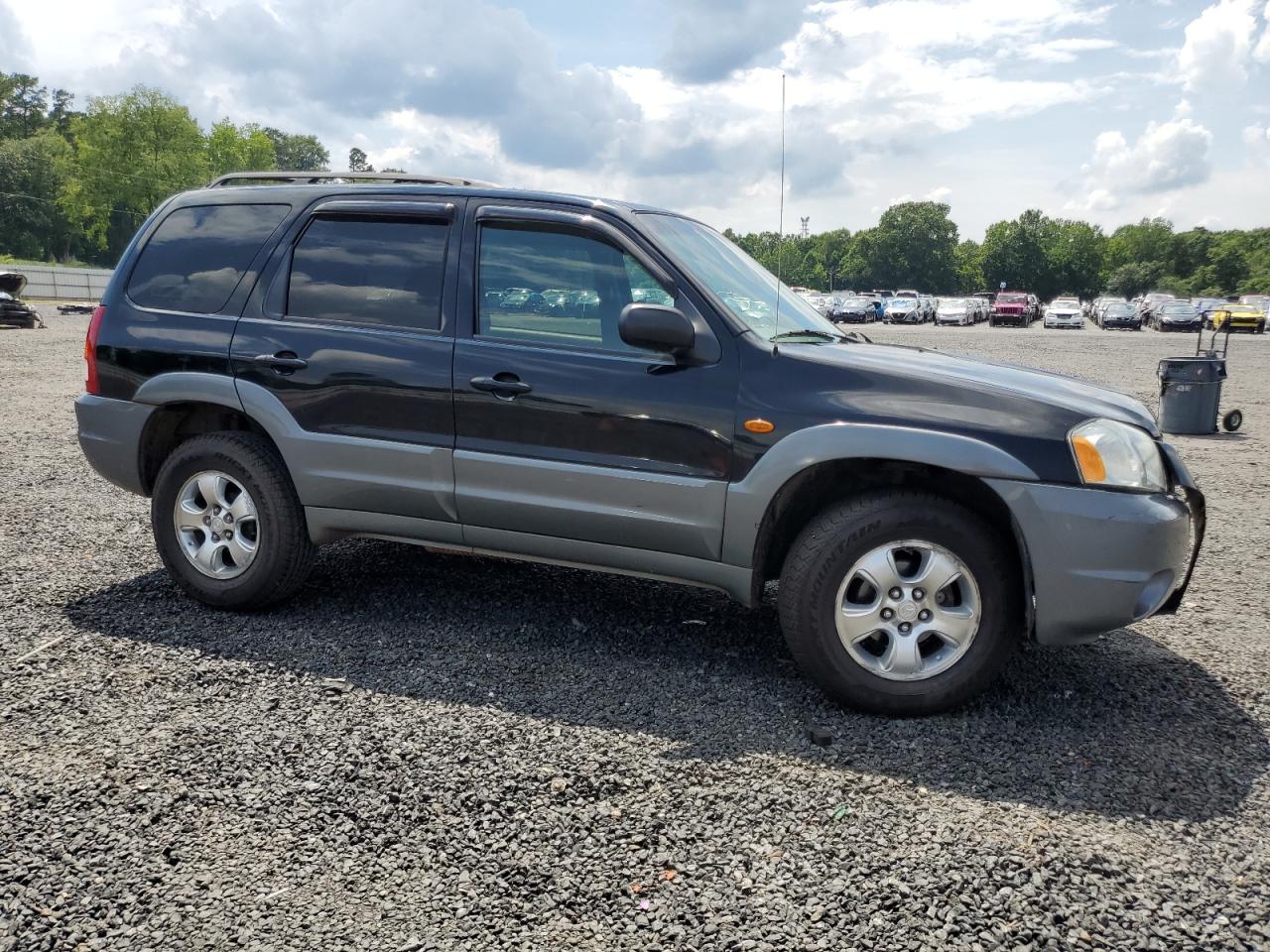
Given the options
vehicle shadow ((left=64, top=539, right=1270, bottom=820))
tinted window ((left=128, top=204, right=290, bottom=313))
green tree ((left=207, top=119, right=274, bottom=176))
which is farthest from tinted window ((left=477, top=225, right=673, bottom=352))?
green tree ((left=207, top=119, right=274, bottom=176))

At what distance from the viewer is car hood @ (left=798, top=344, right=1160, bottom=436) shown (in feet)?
12.1

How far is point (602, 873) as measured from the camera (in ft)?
9.01

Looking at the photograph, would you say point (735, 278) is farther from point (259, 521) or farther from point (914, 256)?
point (914, 256)

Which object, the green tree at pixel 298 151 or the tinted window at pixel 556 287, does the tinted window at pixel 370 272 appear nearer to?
the tinted window at pixel 556 287

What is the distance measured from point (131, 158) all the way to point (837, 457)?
95.4 m

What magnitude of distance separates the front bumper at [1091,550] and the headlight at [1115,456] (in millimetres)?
50

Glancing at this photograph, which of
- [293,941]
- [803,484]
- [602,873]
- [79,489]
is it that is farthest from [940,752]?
[79,489]

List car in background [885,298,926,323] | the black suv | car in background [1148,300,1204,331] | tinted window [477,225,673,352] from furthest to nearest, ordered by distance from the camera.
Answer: car in background [885,298,926,323] → car in background [1148,300,1204,331] → tinted window [477,225,673,352] → the black suv

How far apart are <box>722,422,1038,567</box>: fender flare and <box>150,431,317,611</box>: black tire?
2.06 meters

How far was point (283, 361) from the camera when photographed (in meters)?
4.54

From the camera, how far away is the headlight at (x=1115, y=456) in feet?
11.6

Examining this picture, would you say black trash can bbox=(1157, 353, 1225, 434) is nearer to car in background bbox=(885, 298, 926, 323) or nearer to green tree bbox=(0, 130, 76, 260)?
car in background bbox=(885, 298, 926, 323)

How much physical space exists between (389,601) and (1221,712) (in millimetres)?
3666

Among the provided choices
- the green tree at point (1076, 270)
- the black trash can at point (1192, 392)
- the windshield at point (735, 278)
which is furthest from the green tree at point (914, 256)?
the windshield at point (735, 278)
